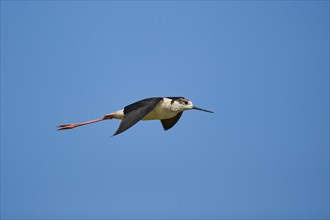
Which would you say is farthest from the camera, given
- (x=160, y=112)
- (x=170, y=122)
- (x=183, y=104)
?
(x=170, y=122)

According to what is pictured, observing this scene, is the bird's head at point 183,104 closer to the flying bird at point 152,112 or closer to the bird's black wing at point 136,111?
the flying bird at point 152,112

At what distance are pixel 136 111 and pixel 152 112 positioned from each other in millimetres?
1405

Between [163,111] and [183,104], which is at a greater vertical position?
[183,104]

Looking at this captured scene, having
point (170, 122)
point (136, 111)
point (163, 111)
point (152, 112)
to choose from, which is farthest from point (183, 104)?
point (136, 111)

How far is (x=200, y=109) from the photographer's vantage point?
1695cm

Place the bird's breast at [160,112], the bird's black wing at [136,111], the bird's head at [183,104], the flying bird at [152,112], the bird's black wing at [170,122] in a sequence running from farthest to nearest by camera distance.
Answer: the bird's black wing at [170,122], the bird's head at [183,104], the bird's breast at [160,112], the flying bird at [152,112], the bird's black wing at [136,111]

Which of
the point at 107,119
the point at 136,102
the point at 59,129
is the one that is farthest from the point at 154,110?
the point at 59,129

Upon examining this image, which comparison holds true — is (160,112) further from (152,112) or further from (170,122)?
(170,122)

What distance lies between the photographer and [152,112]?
15.9 metres

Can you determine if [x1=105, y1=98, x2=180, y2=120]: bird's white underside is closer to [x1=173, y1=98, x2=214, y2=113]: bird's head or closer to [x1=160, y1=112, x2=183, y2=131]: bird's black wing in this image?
[x1=173, y1=98, x2=214, y2=113]: bird's head

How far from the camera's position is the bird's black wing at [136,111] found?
44.5ft

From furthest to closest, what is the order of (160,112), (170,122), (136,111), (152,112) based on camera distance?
(170,122), (160,112), (152,112), (136,111)

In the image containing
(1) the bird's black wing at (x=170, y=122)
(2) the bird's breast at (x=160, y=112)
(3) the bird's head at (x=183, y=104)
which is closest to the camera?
(2) the bird's breast at (x=160, y=112)

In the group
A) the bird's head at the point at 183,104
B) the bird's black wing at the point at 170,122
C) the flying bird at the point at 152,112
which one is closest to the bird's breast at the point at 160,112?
the flying bird at the point at 152,112
